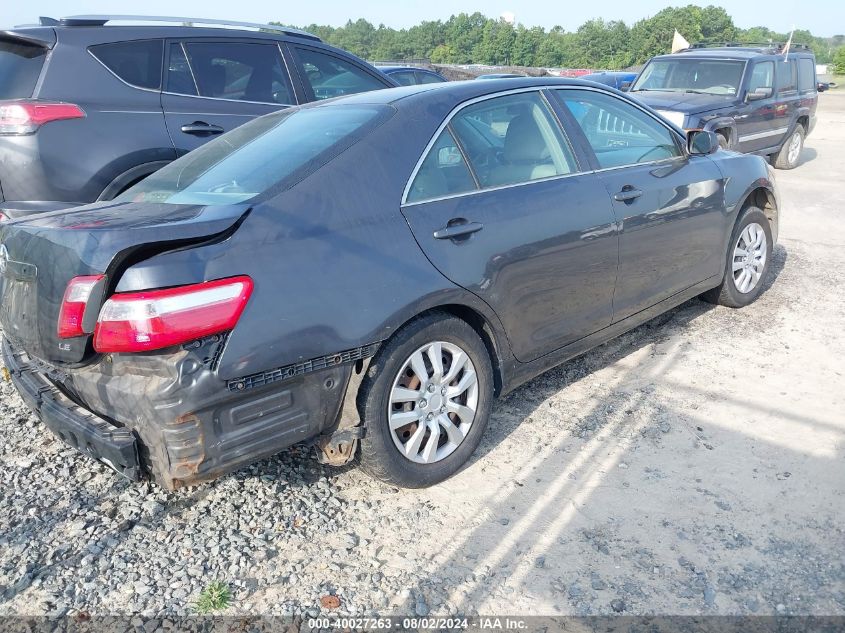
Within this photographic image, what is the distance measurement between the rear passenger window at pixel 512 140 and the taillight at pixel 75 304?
1702mm

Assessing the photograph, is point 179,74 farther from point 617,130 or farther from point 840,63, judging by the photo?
point 840,63

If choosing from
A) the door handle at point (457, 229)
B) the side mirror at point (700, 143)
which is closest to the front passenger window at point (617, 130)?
the side mirror at point (700, 143)

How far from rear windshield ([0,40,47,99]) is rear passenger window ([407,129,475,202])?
3.02m

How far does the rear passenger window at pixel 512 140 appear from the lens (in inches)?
132

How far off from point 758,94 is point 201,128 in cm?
Answer: 827

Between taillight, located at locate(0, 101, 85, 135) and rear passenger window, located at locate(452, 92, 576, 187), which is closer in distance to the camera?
rear passenger window, located at locate(452, 92, 576, 187)

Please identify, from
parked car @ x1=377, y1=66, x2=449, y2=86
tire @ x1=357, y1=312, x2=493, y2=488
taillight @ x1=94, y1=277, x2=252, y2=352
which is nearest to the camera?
taillight @ x1=94, y1=277, x2=252, y2=352

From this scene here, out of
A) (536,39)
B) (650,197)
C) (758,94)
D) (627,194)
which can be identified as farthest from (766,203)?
(536,39)

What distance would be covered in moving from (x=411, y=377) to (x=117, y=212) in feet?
4.35

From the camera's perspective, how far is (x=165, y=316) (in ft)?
7.77

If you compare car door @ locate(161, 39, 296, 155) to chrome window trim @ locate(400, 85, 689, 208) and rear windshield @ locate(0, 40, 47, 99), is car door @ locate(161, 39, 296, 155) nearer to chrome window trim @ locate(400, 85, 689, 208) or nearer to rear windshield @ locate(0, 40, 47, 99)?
rear windshield @ locate(0, 40, 47, 99)

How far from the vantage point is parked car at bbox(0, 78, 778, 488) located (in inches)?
96.1

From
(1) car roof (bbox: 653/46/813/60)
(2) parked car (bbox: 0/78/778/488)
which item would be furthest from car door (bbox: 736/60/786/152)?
(2) parked car (bbox: 0/78/778/488)

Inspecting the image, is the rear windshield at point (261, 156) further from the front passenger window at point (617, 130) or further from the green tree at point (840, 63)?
the green tree at point (840, 63)
